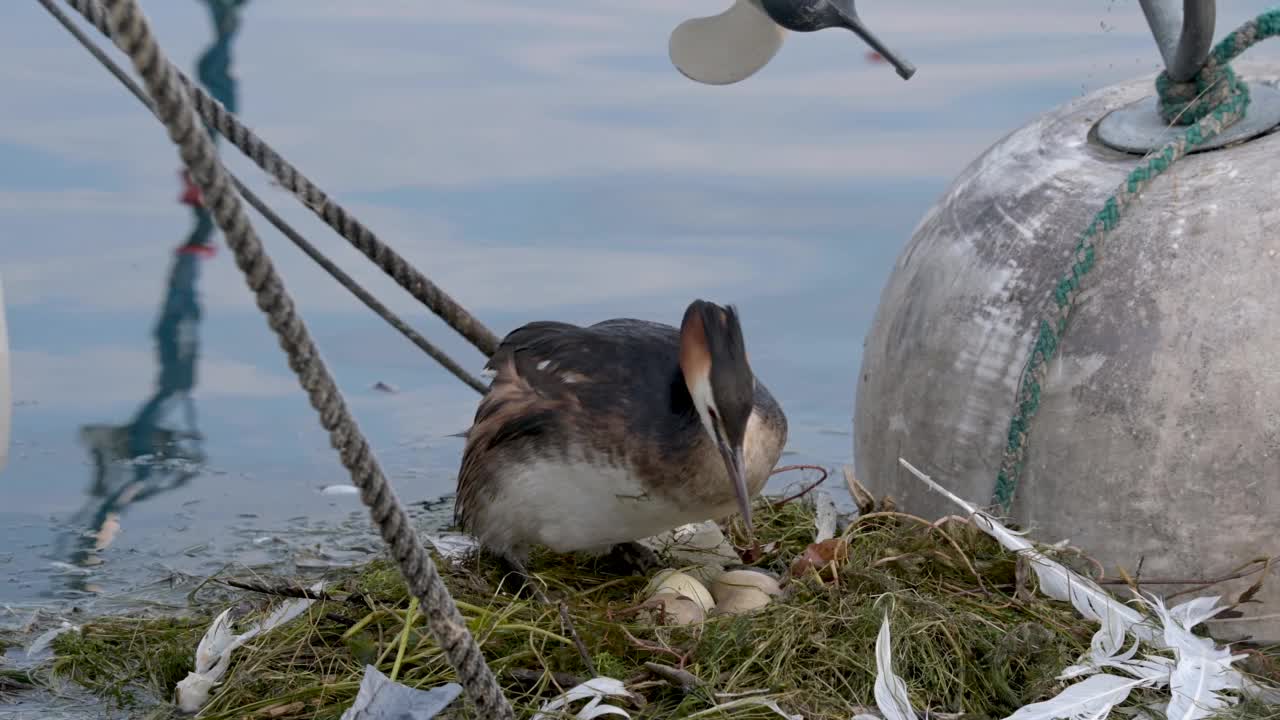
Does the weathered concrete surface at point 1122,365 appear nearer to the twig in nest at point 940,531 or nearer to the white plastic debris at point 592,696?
the twig in nest at point 940,531

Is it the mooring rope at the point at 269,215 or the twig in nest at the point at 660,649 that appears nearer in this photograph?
the twig in nest at the point at 660,649

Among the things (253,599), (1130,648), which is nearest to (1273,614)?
(1130,648)

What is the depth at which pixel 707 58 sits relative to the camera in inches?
190

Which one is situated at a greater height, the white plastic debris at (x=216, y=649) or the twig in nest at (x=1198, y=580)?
the twig in nest at (x=1198, y=580)

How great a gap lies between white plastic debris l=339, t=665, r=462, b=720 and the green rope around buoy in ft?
5.67

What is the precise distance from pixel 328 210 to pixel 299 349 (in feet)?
5.17

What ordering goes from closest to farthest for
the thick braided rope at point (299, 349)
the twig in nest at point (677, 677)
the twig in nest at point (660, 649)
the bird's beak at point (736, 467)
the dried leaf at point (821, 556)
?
the thick braided rope at point (299, 349), the twig in nest at point (677, 677), the twig in nest at point (660, 649), the bird's beak at point (736, 467), the dried leaf at point (821, 556)

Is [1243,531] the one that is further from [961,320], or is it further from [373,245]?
[373,245]

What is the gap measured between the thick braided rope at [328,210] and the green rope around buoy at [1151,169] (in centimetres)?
171

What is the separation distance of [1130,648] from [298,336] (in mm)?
2299

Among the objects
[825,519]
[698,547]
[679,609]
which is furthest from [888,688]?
[698,547]

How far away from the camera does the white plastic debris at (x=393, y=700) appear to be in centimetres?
371

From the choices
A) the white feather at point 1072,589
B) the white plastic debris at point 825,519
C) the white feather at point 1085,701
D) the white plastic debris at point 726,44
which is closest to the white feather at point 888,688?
the white feather at point 1085,701

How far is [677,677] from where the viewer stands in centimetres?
389
